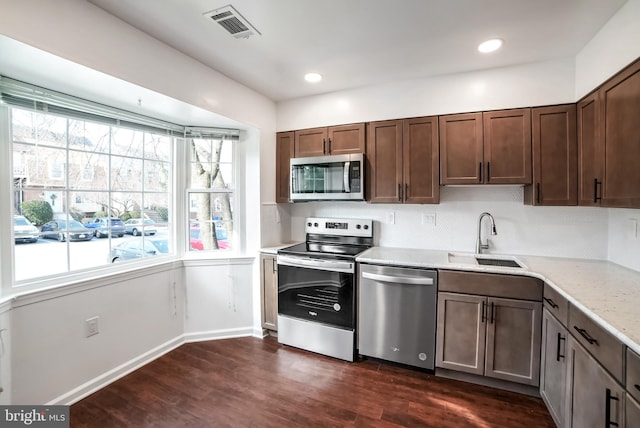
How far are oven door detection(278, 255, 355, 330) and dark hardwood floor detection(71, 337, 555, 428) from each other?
391mm

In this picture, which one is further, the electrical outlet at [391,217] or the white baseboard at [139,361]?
the electrical outlet at [391,217]

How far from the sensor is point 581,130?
212 cm

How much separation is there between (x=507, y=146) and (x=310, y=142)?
1815 mm

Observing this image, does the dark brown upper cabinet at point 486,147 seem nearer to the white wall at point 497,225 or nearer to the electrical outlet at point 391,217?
the white wall at point 497,225

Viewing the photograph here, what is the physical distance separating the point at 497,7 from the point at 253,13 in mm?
1450

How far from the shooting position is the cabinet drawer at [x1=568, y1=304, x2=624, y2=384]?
110 centimetres

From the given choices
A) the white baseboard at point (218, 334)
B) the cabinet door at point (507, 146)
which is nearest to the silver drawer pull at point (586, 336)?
the cabinet door at point (507, 146)

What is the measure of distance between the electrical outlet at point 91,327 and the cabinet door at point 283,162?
191 cm

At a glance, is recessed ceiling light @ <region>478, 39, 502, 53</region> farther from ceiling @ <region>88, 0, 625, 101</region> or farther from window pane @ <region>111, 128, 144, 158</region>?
window pane @ <region>111, 128, 144, 158</region>

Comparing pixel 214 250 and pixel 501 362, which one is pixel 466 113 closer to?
pixel 501 362

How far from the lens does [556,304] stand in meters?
1.72

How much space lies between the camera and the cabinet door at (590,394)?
1.11 m

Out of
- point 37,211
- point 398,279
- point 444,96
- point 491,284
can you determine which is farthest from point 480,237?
point 37,211

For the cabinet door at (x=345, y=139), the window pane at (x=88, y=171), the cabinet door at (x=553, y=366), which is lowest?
the cabinet door at (x=553, y=366)
